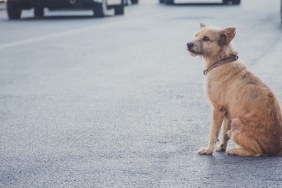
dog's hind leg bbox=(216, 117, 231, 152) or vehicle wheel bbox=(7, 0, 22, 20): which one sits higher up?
dog's hind leg bbox=(216, 117, 231, 152)

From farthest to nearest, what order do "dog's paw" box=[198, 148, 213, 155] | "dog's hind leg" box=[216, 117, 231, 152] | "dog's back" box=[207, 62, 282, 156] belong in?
1. "dog's hind leg" box=[216, 117, 231, 152]
2. "dog's paw" box=[198, 148, 213, 155]
3. "dog's back" box=[207, 62, 282, 156]

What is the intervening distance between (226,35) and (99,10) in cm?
1679

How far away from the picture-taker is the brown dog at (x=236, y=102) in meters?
5.56

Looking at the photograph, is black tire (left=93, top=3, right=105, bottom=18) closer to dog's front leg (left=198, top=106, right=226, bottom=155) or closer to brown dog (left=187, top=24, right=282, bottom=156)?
brown dog (left=187, top=24, right=282, bottom=156)

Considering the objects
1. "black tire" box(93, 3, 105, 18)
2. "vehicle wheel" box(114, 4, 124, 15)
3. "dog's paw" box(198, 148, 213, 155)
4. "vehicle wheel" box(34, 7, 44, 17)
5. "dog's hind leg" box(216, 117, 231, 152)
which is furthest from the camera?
"vehicle wheel" box(34, 7, 44, 17)

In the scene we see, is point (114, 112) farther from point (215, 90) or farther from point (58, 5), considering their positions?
point (58, 5)

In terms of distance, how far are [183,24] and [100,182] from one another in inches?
574

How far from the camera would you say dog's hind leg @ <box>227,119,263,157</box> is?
5582 mm

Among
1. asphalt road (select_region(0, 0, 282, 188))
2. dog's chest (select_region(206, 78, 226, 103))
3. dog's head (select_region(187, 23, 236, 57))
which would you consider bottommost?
asphalt road (select_region(0, 0, 282, 188))

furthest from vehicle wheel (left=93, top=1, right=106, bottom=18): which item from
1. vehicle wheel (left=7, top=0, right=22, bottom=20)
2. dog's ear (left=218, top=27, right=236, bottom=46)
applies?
dog's ear (left=218, top=27, right=236, bottom=46)

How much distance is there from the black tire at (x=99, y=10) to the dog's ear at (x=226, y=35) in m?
16.5

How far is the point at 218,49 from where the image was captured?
19.8 ft

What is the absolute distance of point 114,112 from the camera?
7.76 metres

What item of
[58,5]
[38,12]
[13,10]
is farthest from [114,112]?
[38,12]
